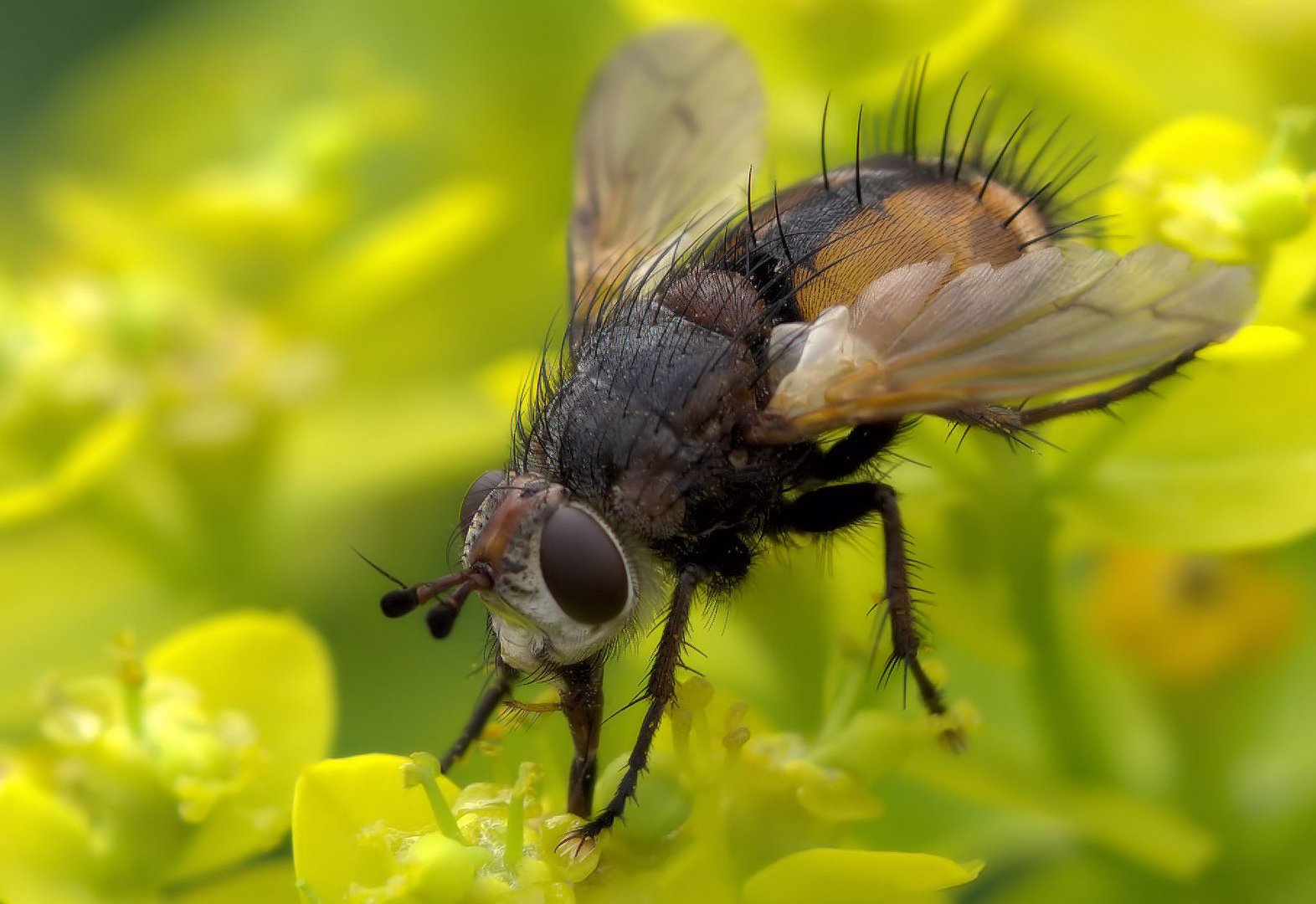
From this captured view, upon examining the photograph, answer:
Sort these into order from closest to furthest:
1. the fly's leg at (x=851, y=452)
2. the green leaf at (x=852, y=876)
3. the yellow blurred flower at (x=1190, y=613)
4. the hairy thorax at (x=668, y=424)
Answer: the green leaf at (x=852, y=876), the hairy thorax at (x=668, y=424), the fly's leg at (x=851, y=452), the yellow blurred flower at (x=1190, y=613)

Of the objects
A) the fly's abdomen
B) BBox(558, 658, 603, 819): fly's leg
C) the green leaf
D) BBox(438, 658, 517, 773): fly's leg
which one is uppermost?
the fly's abdomen

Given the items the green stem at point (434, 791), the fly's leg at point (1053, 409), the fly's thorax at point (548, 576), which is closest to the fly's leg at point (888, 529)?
the fly's leg at point (1053, 409)

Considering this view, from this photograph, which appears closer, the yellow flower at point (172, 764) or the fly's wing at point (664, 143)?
the yellow flower at point (172, 764)

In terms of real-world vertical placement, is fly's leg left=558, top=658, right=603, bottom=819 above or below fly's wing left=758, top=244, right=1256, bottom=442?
below

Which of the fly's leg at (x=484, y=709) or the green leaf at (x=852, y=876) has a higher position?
the fly's leg at (x=484, y=709)

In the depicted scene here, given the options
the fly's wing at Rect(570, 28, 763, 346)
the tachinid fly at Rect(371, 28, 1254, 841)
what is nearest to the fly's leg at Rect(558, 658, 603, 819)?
the tachinid fly at Rect(371, 28, 1254, 841)

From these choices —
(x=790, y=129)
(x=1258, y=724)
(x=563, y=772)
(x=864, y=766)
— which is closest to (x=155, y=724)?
(x=563, y=772)

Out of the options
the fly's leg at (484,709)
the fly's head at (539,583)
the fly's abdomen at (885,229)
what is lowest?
the fly's leg at (484,709)

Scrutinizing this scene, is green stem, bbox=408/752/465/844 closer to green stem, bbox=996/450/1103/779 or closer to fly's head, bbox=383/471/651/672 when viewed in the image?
fly's head, bbox=383/471/651/672

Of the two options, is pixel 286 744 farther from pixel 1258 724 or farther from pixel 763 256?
pixel 1258 724

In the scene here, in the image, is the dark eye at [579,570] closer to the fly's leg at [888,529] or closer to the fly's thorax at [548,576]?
the fly's thorax at [548,576]

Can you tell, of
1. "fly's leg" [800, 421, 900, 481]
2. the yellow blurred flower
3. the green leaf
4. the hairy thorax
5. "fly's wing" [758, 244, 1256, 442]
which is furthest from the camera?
the yellow blurred flower
